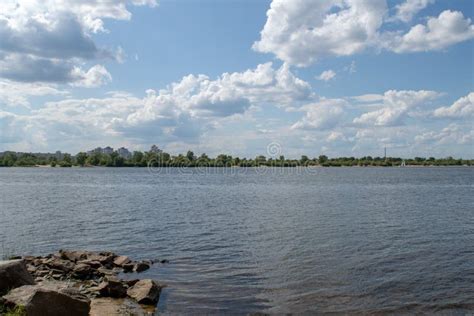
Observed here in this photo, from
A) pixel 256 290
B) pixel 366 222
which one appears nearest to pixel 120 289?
pixel 256 290

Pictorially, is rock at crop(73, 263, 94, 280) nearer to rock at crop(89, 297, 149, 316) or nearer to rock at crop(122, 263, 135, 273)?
rock at crop(122, 263, 135, 273)

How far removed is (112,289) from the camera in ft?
55.3

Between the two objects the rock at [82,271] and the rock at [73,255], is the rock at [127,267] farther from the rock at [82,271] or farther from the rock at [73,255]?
the rock at [73,255]

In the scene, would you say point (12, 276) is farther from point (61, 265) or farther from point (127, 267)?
point (127, 267)

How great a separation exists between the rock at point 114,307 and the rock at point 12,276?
7.80 ft

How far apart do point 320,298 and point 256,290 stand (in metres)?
2.70

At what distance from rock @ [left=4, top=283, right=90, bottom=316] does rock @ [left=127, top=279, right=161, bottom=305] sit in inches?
134

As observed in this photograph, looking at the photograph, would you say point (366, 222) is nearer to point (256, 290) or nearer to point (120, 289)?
point (256, 290)

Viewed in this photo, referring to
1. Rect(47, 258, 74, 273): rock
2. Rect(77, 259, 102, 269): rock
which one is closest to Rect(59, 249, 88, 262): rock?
Rect(47, 258, 74, 273): rock

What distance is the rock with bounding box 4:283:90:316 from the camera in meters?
12.2

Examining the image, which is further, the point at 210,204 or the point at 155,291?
the point at 210,204

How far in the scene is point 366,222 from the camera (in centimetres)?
3878

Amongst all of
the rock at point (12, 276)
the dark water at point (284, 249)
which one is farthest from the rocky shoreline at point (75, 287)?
the dark water at point (284, 249)

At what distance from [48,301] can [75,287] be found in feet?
19.5
